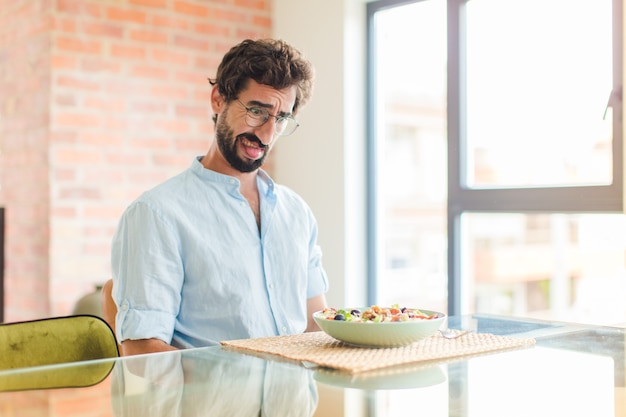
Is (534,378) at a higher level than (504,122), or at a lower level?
lower

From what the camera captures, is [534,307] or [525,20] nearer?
[525,20]

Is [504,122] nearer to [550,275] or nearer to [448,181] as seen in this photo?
[448,181]

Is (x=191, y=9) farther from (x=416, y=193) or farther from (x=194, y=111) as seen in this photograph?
(x=416, y=193)

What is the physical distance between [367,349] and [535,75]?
235cm

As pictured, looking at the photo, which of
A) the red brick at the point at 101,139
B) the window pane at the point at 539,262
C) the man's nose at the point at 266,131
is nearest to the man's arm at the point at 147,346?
the man's nose at the point at 266,131

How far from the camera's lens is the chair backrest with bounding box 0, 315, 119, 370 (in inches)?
62.6

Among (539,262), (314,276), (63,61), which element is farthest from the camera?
(539,262)

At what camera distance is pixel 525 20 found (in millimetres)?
3418

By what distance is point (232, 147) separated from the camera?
2143mm

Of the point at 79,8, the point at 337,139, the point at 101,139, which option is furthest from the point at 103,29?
the point at 337,139

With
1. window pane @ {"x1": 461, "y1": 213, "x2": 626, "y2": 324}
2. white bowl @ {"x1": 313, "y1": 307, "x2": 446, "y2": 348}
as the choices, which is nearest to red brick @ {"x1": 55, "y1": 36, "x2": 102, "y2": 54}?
white bowl @ {"x1": 313, "y1": 307, "x2": 446, "y2": 348}

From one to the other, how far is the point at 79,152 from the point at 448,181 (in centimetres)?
146

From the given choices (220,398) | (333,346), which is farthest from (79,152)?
(220,398)

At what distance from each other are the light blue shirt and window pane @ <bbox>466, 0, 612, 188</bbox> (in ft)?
4.13
